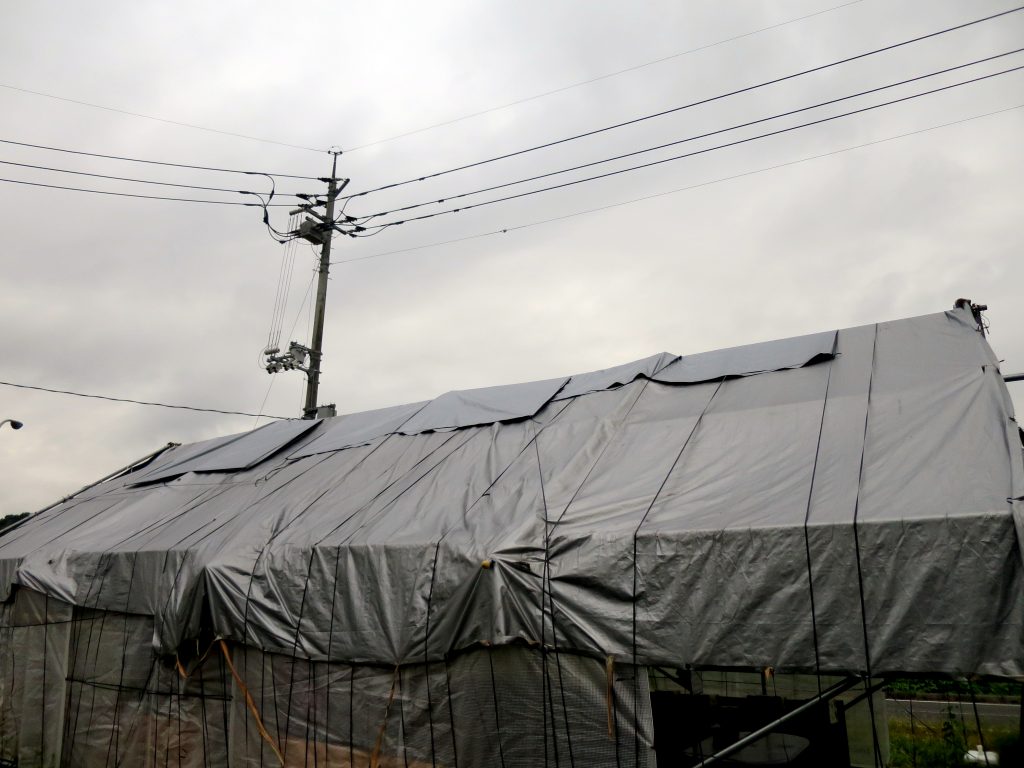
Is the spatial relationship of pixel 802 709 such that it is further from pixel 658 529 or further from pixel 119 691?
pixel 119 691

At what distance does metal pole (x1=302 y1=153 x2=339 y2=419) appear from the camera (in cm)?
1603

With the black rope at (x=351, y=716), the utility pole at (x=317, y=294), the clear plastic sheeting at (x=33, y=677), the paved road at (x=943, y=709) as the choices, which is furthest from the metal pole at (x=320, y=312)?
the paved road at (x=943, y=709)

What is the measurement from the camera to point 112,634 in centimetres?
957

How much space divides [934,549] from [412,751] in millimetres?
4554

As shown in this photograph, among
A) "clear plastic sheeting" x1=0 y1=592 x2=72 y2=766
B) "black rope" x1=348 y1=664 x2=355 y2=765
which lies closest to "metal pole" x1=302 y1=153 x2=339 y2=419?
"clear plastic sheeting" x1=0 y1=592 x2=72 y2=766

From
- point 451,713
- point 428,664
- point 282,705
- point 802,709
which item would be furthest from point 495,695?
point 282,705

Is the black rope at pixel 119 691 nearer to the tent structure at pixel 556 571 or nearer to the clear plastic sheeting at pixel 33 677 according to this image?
the tent structure at pixel 556 571

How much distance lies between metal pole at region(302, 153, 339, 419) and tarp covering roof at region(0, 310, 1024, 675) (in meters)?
5.56

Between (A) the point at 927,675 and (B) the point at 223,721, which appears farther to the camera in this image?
(B) the point at 223,721

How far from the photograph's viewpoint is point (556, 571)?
5.91 meters

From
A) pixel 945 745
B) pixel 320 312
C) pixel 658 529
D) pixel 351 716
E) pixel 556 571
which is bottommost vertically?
pixel 945 745

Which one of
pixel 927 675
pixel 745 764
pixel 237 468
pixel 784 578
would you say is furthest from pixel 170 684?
pixel 927 675

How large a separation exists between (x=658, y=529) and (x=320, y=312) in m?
12.4

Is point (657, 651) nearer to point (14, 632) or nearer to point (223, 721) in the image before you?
point (223, 721)
